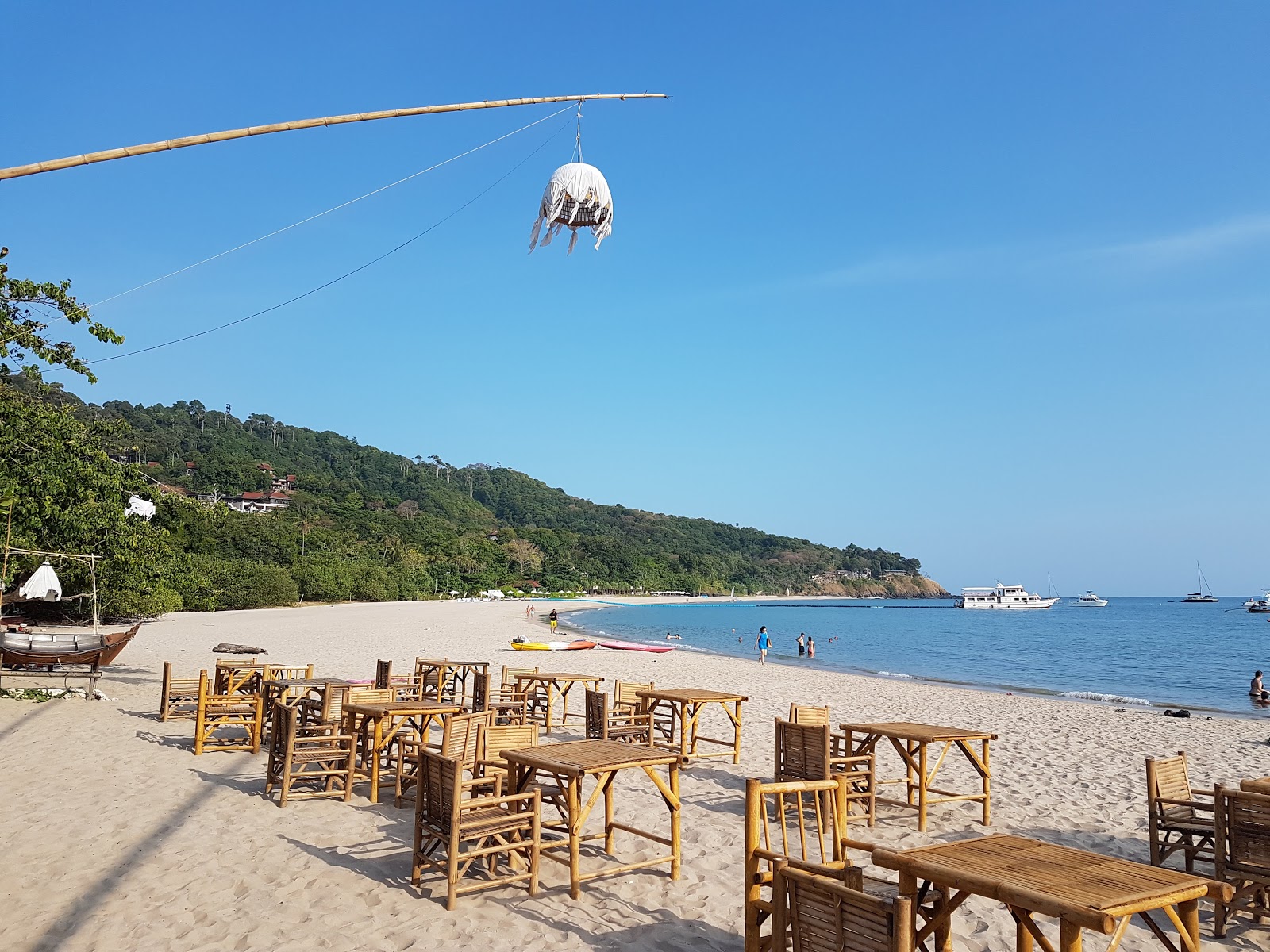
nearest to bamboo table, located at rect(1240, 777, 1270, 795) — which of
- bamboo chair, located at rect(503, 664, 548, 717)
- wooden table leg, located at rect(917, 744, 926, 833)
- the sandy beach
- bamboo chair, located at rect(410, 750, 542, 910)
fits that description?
the sandy beach

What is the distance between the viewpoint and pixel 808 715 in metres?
9.36

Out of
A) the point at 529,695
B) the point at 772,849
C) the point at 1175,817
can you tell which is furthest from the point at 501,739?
the point at 529,695

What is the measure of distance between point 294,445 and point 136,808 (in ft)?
477

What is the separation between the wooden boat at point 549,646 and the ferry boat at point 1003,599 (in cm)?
10988

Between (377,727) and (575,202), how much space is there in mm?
4926

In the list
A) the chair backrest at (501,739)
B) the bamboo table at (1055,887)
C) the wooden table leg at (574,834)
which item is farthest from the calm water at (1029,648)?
the bamboo table at (1055,887)

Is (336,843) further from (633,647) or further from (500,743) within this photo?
(633,647)

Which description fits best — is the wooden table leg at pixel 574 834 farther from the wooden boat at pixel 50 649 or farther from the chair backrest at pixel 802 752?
the wooden boat at pixel 50 649

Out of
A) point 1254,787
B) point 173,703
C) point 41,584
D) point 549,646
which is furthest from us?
point 549,646

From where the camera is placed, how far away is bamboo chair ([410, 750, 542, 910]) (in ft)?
17.7

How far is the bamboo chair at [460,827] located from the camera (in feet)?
17.7

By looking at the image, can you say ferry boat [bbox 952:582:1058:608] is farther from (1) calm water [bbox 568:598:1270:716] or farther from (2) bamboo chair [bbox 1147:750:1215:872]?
(2) bamboo chair [bbox 1147:750:1215:872]

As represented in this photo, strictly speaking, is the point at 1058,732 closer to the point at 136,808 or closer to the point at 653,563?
the point at 136,808

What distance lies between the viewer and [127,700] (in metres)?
14.5
